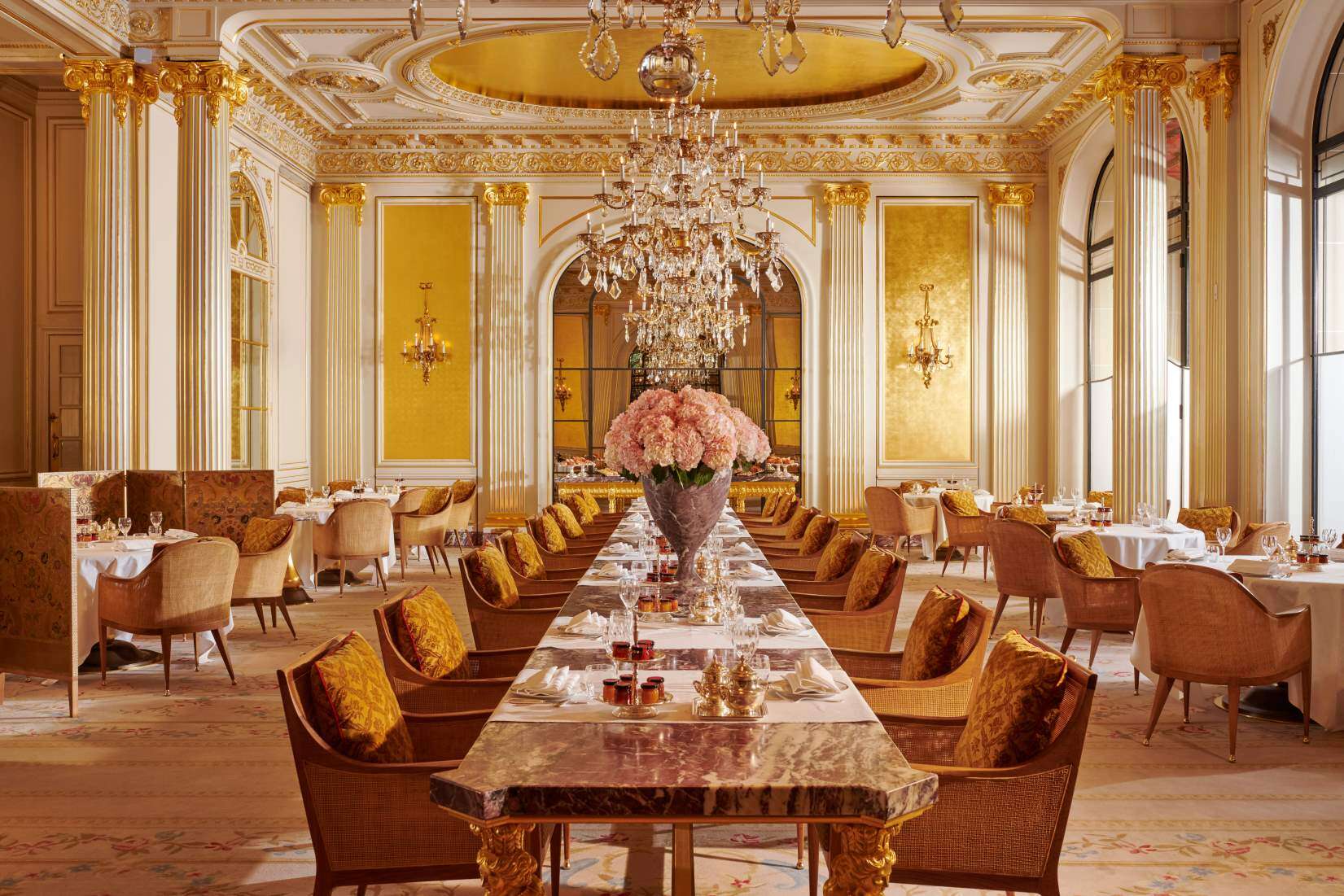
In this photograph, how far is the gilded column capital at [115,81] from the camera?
8289 millimetres

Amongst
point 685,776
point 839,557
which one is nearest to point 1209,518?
point 839,557

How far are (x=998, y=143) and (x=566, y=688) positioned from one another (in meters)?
11.6

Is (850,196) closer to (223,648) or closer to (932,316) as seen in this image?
(932,316)

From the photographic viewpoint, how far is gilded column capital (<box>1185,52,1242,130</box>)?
27.7 feet

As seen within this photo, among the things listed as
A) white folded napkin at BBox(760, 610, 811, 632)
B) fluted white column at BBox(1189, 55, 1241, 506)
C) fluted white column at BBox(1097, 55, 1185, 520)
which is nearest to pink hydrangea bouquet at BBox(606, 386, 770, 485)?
white folded napkin at BBox(760, 610, 811, 632)

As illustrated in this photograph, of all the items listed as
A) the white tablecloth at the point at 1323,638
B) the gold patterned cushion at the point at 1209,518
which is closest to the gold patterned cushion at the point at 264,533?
the white tablecloth at the point at 1323,638

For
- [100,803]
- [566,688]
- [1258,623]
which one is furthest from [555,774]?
[1258,623]

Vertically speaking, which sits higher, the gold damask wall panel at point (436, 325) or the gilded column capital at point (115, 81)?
the gilded column capital at point (115, 81)

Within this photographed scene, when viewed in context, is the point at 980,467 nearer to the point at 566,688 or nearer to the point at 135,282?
the point at 135,282

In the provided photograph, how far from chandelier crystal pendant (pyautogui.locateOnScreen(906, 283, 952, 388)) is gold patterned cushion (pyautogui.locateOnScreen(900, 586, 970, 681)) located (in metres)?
9.61

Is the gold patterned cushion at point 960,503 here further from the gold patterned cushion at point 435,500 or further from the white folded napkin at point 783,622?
the white folded napkin at point 783,622

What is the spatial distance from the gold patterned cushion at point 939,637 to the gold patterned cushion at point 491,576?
189 centimetres

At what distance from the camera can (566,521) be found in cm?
769

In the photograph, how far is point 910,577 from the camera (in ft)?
33.5
